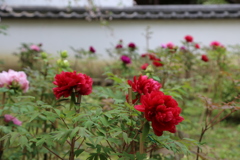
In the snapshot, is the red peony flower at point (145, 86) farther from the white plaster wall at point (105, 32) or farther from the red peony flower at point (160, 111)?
the white plaster wall at point (105, 32)

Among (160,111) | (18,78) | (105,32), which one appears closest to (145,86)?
(160,111)

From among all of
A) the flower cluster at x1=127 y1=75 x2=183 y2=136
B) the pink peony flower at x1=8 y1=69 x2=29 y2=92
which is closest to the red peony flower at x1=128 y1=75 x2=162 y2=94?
the flower cluster at x1=127 y1=75 x2=183 y2=136

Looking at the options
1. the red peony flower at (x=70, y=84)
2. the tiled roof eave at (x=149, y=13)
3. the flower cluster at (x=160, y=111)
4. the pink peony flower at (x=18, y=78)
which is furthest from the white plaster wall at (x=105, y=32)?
the flower cluster at (x=160, y=111)

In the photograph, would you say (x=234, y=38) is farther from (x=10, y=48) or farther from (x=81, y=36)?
(x=10, y=48)

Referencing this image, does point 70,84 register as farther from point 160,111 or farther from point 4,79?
point 4,79

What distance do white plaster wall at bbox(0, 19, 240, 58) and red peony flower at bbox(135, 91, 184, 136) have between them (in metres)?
6.15

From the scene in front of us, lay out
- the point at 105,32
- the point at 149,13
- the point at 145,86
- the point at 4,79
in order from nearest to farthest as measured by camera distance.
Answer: the point at 145,86, the point at 4,79, the point at 149,13, the point at 105,32

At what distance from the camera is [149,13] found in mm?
7160

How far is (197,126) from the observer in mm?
3910

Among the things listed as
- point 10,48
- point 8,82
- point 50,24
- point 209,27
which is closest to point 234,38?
point 209,27

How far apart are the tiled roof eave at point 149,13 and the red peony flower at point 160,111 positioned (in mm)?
6102

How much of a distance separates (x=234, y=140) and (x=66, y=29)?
5189 mm

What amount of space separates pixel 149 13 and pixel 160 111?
6407mm

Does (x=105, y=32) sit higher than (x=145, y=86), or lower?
lower
